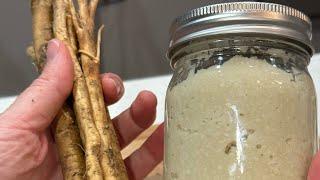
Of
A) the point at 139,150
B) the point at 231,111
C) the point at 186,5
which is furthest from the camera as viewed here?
the point at 186,5

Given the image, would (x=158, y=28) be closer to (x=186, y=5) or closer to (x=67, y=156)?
(x=186, y=5)

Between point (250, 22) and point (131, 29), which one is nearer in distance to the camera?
point (250, 22)

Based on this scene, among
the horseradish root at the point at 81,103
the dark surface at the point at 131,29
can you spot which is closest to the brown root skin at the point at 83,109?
the horseradish root at the point at 81,103

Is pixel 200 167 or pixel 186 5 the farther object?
pixel 186 5

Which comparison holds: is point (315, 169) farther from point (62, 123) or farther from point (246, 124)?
point (62, 123)

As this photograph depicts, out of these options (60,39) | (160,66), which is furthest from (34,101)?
(160,66)

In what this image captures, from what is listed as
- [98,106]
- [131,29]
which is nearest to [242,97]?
[98,106]

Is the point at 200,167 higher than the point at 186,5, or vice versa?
the point at 186,5
